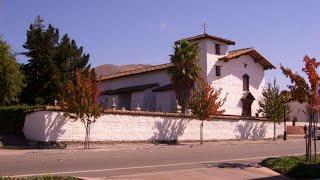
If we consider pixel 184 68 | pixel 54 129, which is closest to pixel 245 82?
pixel 184 68

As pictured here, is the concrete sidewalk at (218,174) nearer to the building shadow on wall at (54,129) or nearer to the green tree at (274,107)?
the building shadow on wall at (54,129)

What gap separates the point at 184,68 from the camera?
150 ft

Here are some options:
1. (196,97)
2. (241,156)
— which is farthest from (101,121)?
(241,156)

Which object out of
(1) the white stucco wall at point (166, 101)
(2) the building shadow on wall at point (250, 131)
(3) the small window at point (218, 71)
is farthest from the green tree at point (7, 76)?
(3) the small window at point (218, 71)

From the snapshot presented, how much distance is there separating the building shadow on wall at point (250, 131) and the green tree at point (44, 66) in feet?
Answer: 53.9

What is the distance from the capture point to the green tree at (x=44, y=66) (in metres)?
50.2

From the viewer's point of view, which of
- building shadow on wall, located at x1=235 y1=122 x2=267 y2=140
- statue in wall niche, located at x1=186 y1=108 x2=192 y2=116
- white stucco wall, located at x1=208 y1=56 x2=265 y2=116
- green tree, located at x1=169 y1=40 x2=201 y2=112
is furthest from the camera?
white stucco wall, located at x1=208 y1=56 x2=265 y2=116

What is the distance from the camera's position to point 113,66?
603ft

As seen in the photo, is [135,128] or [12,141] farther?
[135,128]

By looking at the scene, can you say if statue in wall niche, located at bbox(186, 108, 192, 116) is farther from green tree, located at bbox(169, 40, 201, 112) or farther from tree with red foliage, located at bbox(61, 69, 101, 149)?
tree with red foliage, located at bbox(61, 69, 101, 149)

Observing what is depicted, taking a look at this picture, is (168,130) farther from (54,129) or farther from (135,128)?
(54,129)

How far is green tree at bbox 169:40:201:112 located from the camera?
45.2m

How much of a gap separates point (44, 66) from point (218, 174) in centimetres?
3575

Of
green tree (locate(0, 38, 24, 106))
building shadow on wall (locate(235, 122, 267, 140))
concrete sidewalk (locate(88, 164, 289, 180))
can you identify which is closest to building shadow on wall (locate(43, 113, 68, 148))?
green tree (locate(0, 38, 24, 106))
